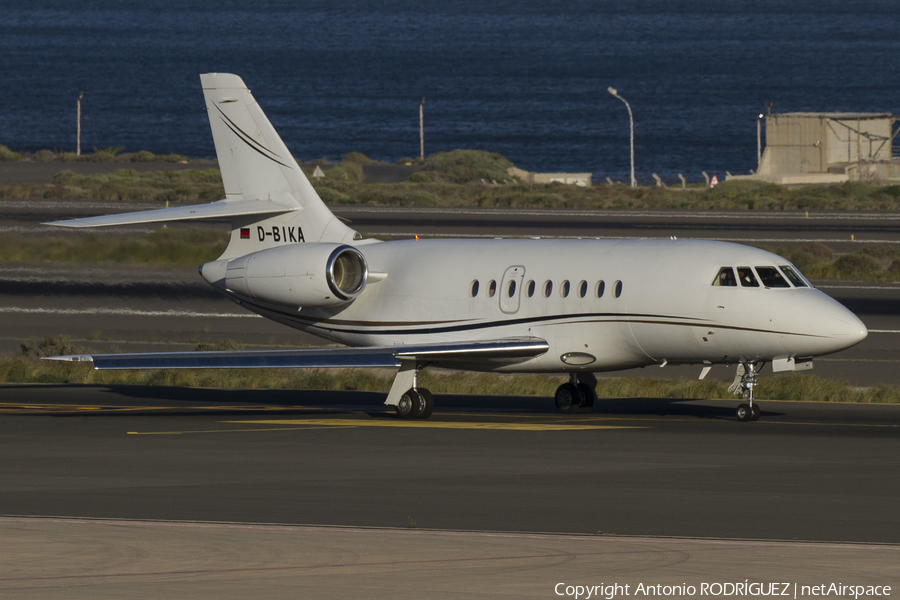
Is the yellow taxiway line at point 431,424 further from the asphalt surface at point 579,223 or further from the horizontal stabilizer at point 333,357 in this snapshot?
the asphalt surface at point 579,223

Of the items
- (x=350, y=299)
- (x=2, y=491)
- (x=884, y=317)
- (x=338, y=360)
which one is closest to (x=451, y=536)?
(x=2, y=491)

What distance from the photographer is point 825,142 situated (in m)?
110

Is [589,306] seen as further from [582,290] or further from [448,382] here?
[448,382]

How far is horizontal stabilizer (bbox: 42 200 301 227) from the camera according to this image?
2705cm

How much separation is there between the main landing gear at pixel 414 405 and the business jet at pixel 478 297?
0.03 m

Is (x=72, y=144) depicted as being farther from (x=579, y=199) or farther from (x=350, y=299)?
(x=350, y=299)

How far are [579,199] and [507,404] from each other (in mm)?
64272

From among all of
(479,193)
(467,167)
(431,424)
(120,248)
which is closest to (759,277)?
(431,424)

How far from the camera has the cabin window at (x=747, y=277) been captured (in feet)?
83.4

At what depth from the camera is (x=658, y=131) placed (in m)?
196

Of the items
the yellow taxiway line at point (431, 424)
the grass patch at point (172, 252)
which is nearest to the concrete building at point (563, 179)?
the grass patch at point (172, 252)

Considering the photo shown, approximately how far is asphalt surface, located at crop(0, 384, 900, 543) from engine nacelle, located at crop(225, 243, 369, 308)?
2263 millimetres

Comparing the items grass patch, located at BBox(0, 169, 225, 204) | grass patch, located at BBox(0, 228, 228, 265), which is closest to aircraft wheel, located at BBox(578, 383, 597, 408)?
grass patch, located at BBox(0, 228, 228, 265)

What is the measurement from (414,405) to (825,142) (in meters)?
88.6
